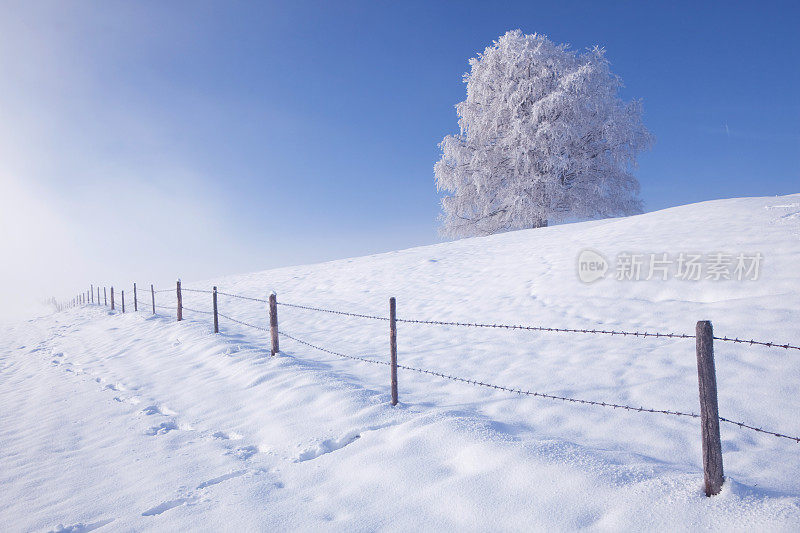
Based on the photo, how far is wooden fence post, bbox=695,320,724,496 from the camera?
2.74 metres

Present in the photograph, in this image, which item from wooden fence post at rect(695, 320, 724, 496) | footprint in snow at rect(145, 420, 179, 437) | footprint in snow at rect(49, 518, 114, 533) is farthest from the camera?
footprint in snow at rect(145, 420, 179, 437)

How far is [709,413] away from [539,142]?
19.5 m

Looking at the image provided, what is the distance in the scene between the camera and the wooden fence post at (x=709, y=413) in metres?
2.74

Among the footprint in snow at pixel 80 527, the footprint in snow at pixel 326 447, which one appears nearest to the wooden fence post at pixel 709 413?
the footprint in snow at pixel 326 447

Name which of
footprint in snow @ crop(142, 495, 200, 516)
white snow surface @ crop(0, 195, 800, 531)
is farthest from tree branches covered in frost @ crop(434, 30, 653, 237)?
footprint in snow @ crop(142, 495, 200, 516)

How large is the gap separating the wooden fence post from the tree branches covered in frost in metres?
18.6

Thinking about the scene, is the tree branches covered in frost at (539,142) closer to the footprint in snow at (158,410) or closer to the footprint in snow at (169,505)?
the footprint in snow at (158,410)

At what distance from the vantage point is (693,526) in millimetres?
2518

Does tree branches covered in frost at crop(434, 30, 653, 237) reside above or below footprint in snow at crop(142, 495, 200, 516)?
above

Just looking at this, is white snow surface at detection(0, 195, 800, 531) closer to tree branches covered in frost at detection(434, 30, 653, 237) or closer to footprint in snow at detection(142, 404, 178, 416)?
footprint in snow at detection(142, 404, 178, 416)

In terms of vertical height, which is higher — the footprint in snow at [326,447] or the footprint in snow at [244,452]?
the footprint in snow at [326,447]

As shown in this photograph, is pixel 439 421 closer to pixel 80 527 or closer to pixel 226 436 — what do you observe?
pixel 226 436

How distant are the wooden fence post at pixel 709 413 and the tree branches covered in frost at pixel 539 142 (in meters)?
18.6

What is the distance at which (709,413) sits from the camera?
2789 mm
